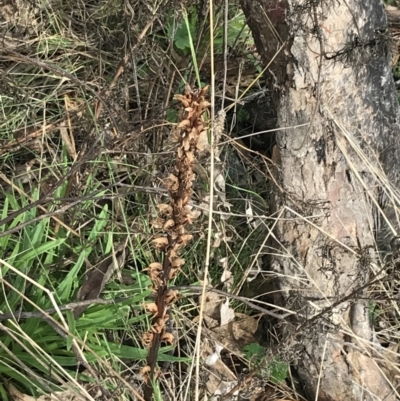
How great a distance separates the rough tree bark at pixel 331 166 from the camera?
1190 mm

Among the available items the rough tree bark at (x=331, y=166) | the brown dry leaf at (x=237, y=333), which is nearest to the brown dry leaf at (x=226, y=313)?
the brown dry leaf at (x=237, y=333)

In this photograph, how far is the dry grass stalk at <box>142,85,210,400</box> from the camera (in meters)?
0.70

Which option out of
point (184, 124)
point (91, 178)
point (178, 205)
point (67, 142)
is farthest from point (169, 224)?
point (67, 142)

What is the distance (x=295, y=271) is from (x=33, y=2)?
105cm

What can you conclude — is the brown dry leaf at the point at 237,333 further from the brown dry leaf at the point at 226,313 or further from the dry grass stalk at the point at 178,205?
the dry grass stalk at the point at 178,205

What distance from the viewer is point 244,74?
5.99ft

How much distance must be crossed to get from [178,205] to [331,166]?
25.2 inches

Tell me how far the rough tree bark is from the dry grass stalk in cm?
40

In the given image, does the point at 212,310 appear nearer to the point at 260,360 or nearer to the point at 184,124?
the point at 260,360

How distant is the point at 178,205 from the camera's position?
30.1 inches

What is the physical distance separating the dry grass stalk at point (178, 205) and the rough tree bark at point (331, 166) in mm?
403

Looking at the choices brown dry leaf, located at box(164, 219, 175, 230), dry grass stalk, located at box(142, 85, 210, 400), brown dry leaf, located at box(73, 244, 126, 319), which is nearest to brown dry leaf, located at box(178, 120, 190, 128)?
dry grass stalk, located at box(142, 85, 210, 400)

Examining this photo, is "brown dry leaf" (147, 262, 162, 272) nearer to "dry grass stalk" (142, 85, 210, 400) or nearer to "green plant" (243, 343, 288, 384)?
"dry grass stalk" (142, 85, 210, 400)

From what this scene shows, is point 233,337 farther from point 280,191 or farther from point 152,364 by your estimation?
point 152,364
